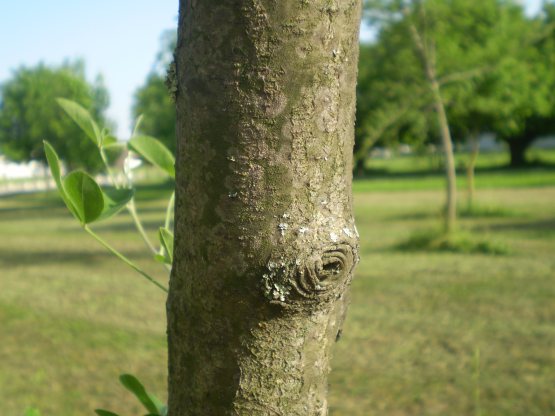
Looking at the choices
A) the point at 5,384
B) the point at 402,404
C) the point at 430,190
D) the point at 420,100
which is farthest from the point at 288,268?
the point at 430,190

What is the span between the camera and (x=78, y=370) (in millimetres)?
5484

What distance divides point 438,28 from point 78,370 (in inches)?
322

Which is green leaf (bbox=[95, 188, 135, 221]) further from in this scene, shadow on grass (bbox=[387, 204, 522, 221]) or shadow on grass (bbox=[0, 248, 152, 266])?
shadow on grass (bbox=[387, 204, 522, 221])

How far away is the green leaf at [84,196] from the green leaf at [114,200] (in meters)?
0.01

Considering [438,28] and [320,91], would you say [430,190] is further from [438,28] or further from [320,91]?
[320,91]

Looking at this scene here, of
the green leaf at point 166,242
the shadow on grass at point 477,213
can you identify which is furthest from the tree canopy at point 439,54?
the green leaf at point 166,242

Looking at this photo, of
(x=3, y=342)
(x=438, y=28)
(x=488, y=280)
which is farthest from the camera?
(x=438, y=28)

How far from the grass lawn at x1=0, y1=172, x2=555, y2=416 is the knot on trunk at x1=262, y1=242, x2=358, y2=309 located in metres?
0.78

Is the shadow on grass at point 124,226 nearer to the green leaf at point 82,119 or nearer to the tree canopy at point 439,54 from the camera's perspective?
the tree canopy at point 439,54

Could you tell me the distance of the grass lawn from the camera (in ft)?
15.5

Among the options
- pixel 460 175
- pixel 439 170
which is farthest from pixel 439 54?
pixel 439 170

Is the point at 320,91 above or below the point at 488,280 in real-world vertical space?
above

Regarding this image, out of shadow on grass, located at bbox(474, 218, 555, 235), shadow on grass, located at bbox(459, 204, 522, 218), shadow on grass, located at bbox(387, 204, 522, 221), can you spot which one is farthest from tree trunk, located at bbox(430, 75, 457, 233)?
shadow on grass, located at bbox(459, 204, 522, 218)

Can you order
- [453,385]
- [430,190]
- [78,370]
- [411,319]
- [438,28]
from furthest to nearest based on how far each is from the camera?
[430,190]
[438,28]
[411,319]
[78,370]
[453,385]
